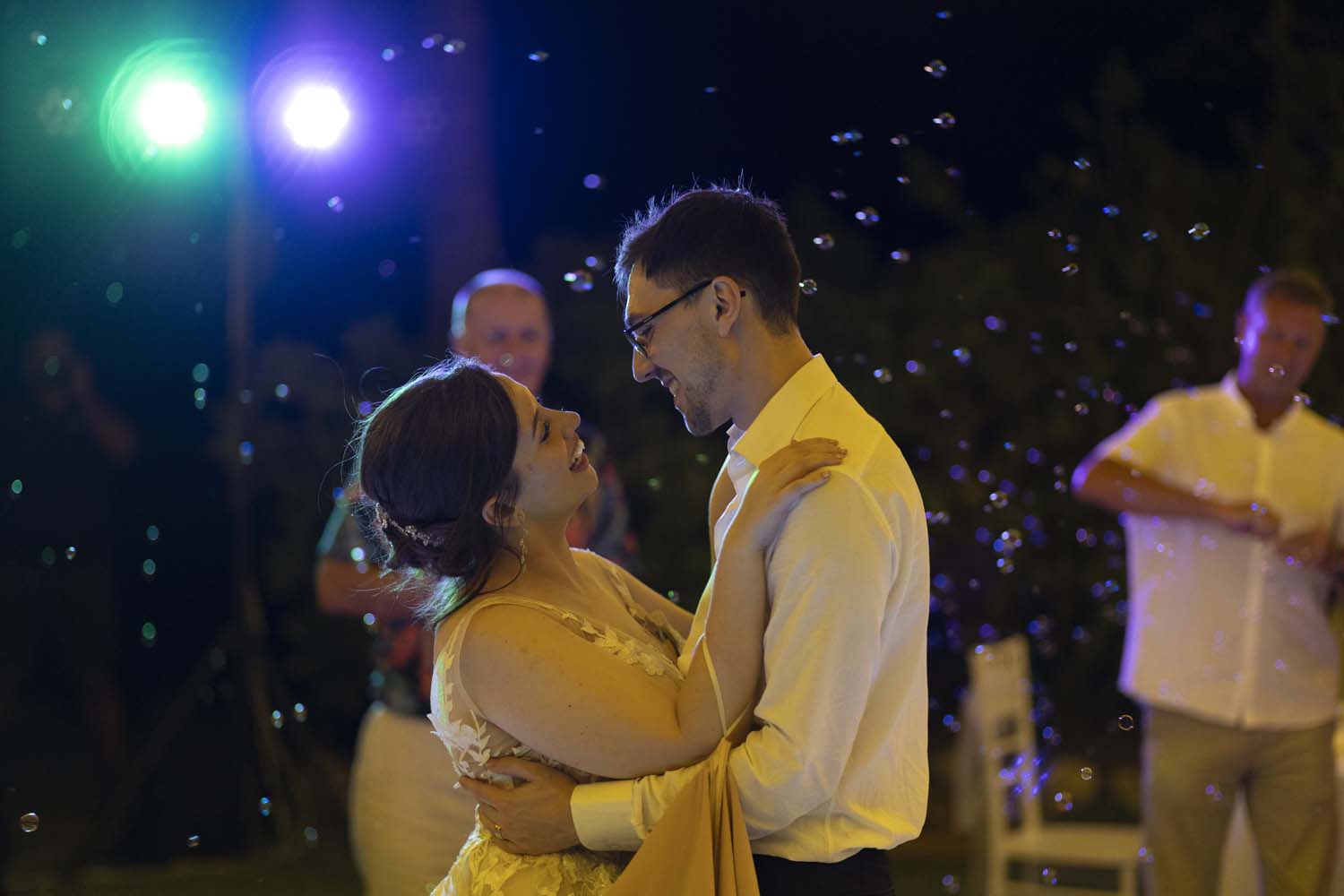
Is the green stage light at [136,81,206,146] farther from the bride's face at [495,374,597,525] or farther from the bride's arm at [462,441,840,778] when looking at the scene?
the bride's arm at [462,441,840,778]

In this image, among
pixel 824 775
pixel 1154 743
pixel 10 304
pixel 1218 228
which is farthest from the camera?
pixel 1218 228

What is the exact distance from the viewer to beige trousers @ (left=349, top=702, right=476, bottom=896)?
3.12 m

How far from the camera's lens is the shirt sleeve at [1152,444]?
4105mm

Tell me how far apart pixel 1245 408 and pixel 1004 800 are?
1.50 metres

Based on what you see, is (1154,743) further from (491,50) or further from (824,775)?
(491,50)

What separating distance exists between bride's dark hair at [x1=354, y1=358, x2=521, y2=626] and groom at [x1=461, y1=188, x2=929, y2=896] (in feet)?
0.78

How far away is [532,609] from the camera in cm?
194

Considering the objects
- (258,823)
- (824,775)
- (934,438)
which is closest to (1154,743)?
(824,775)

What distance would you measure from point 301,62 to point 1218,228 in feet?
13.9

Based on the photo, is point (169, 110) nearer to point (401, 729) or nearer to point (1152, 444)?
point (401, 729)

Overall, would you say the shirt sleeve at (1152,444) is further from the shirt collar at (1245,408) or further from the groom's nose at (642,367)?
the groom's nose at (642,367)

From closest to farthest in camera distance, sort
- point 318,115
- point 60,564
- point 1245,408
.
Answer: point 1245,408 < point 318,115 < point 60,564

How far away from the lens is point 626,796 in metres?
1.83

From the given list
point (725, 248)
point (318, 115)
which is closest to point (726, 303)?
point (725, 248)
